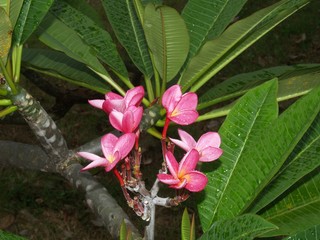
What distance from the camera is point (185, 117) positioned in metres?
1.03

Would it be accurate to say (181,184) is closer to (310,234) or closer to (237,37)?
(310,234)

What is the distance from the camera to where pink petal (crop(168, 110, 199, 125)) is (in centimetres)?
103

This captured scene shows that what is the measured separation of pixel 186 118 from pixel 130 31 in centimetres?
51

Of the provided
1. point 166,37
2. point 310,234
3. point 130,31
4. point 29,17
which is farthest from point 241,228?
point 130,31

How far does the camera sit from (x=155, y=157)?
327 cm

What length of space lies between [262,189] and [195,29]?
57 centimetres

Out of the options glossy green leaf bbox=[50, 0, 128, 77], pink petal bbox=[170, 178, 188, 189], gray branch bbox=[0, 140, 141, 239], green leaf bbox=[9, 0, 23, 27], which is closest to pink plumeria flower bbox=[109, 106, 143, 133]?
pink petal bbox=[170, 178, 188, 189]

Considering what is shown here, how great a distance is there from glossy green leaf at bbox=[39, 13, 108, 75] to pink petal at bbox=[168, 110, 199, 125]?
0.37 meters

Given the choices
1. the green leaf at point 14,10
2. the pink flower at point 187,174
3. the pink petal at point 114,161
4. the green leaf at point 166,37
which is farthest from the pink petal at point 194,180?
the green leaf at point 14,10

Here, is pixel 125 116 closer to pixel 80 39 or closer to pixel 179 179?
pixel 179 179

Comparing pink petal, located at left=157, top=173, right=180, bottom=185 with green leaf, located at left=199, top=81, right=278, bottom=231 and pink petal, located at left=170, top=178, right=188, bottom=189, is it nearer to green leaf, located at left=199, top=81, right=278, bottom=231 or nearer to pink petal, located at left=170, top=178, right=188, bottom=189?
pink petal, located at left=170, top=178, right=188, bottom=189

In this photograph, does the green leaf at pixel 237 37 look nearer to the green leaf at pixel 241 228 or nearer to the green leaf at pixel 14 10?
the green leaf at pixel 14 10

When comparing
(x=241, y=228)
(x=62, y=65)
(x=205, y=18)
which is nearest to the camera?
(x=241, y=228)

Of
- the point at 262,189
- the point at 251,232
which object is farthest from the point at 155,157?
the point at 251,232
